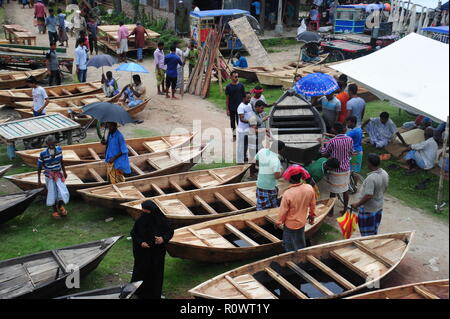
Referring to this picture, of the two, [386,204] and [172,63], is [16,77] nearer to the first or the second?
[172,63]

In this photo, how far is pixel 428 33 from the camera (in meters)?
15.6

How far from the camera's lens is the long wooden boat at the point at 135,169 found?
895 cm

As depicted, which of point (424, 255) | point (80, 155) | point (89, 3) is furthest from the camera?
point (89, 3)

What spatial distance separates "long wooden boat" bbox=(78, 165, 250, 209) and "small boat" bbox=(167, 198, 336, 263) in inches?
59.4

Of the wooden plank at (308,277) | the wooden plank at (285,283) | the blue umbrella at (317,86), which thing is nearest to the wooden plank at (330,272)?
the wooden plank at (308,277)

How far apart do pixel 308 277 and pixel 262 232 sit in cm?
131

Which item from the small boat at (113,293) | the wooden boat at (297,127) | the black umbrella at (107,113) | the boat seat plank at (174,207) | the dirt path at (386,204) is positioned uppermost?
the black umbrella at (107,113)

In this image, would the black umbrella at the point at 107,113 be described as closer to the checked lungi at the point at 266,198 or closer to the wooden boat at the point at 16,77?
the checked lungi at the point at 266,198

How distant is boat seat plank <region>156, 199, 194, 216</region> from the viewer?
318 inches

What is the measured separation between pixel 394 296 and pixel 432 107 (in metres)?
2.27

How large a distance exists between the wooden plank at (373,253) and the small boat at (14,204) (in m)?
5.16

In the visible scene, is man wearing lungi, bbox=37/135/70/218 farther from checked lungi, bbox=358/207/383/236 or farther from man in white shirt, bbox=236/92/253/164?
checked lungi, bbox=358/207/383/236

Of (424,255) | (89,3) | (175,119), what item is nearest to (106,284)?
(424,255)
